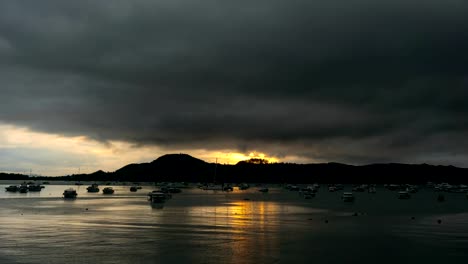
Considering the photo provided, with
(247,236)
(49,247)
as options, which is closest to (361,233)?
(247,236)

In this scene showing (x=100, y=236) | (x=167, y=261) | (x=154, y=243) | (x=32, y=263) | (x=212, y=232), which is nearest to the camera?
(x=32, y=263)

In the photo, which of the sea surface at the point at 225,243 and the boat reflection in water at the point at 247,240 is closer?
the sea surface at the point at 225,243

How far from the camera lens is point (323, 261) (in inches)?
1339

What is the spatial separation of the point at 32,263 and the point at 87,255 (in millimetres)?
4233

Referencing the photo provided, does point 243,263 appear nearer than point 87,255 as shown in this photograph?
Yes

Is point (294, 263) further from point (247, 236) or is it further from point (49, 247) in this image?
point (49, 247)

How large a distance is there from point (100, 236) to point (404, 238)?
1219 inches

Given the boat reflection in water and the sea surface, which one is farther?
the boat reflection in water

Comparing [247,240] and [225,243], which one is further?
[247,240]

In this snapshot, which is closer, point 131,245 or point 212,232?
point 131,245

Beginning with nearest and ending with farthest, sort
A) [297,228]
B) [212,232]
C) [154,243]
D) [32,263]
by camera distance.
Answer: [32,263], [154,243], [212,232], [297,228]

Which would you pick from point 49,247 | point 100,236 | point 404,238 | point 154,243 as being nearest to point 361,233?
point 404,238

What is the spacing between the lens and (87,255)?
34125 mm

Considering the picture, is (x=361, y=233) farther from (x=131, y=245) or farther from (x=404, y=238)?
(x=131, y=245)
